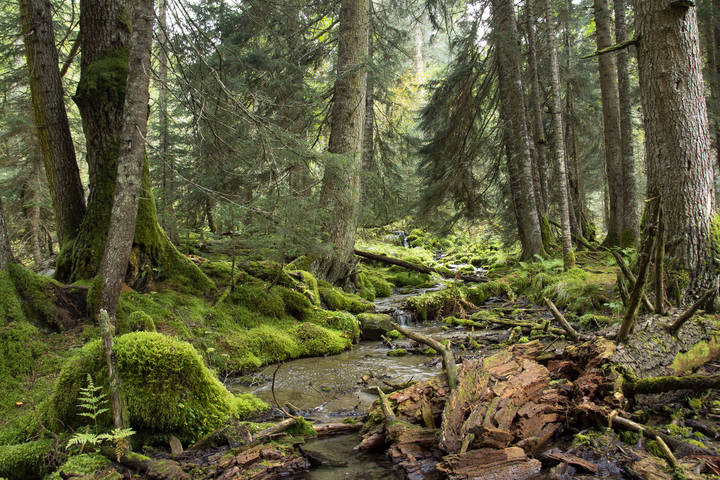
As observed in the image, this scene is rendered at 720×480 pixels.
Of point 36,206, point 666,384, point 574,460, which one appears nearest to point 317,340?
point 574,460

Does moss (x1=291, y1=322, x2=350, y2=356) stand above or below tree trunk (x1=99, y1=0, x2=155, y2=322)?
below

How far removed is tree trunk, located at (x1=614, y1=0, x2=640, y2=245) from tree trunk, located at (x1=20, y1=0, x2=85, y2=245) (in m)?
12.9

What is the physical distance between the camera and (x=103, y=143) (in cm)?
599

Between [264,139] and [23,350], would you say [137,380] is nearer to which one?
[23,350]

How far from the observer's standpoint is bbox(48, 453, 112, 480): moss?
252cm

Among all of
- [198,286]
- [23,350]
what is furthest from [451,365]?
[198,286]

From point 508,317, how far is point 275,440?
6270 millimetres

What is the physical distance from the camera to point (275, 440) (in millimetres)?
3129

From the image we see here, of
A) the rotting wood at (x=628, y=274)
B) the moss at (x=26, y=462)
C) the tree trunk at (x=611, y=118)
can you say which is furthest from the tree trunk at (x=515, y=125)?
the moss at (x=26, y=462)

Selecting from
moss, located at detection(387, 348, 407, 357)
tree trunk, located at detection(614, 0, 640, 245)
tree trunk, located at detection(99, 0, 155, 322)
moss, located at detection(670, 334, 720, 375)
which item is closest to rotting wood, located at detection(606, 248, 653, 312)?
moss, located at detection(670, 334, 720, 375)

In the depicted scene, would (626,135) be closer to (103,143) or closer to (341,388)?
(341,388)

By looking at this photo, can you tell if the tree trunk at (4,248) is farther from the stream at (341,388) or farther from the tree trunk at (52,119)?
the stream at (341,388)

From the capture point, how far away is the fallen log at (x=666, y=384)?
2.69 meters

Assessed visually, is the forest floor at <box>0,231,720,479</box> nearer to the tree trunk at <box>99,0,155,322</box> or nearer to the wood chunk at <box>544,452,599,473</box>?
the wood chunk at <box>544,452,599,473</box>
